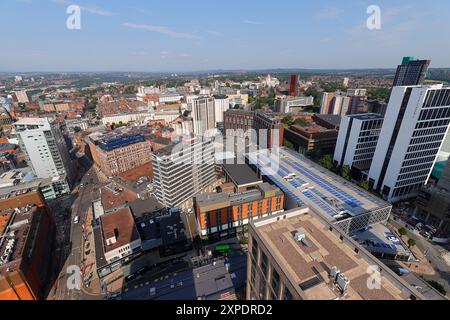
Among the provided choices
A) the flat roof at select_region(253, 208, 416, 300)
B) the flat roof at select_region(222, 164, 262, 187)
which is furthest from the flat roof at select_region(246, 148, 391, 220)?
the flat roof at select_region(253, 208, 416, 300)

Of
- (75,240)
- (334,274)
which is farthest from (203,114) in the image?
(334,274)

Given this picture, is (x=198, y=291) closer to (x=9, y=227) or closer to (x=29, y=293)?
(x=29, y=293)

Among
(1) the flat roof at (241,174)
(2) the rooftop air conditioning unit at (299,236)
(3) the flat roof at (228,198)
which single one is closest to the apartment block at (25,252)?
(3) the flat roof at (228,198)

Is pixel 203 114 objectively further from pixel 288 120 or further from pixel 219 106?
pixel 288 120

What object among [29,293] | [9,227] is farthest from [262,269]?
[9,227]

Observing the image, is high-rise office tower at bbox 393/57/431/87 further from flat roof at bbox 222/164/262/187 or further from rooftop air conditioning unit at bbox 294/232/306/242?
rooftop air conditioning unit at bbox 294/232/306/242

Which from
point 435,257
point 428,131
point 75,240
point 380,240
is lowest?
point 75,240
